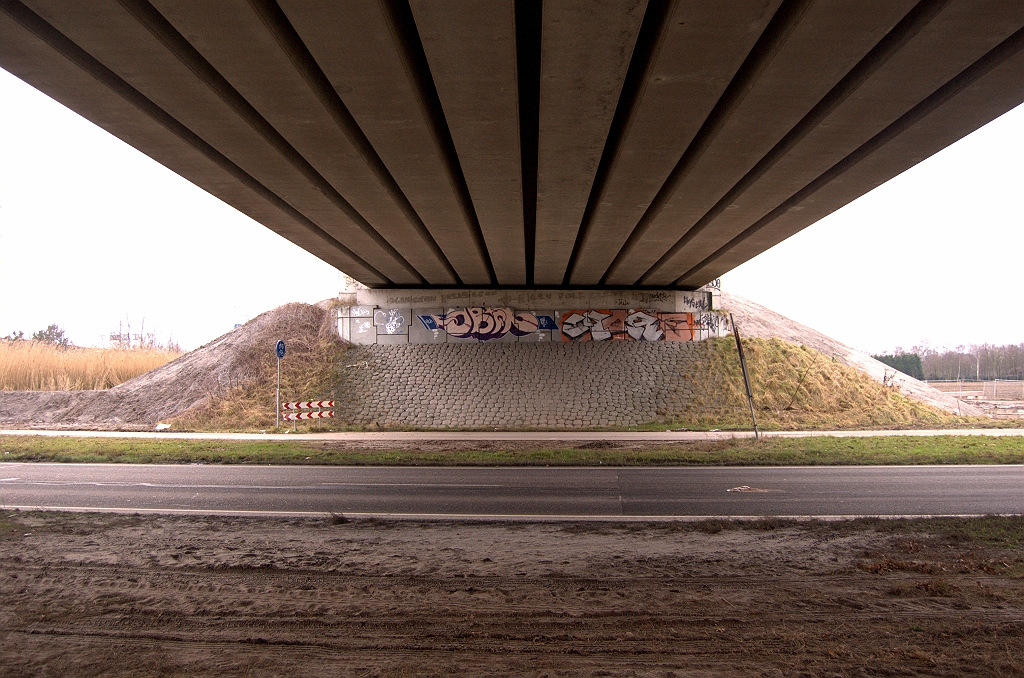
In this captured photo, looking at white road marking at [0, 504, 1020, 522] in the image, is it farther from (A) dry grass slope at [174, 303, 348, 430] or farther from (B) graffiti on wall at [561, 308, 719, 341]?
(B) graffiti on wall at [561, 308, 719, 341]

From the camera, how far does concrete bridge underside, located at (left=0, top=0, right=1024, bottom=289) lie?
877 centimetres

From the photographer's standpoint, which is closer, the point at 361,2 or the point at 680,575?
the point at 680,575

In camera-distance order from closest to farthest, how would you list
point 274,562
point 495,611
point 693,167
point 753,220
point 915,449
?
1. point 495,611
2. point 274,562
3. point 693,167
4. point 915,449
5. point 753,220

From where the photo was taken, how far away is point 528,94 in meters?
12.8

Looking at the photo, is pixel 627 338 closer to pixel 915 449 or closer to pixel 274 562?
pixel 915 449

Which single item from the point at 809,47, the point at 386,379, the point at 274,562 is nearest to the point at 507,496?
the point at 274,562

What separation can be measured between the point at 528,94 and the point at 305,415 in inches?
615

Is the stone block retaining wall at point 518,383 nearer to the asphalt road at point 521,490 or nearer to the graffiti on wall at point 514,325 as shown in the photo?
the graffiti on wall at point 514,325

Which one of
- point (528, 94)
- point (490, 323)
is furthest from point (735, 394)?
point (528, 94)

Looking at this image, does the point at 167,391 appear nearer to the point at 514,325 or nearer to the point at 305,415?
the point at 305,415

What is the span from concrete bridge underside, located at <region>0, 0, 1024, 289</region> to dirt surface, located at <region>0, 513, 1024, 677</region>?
6762mm

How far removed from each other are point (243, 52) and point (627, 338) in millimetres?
23544

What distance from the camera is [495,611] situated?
16.9 ft

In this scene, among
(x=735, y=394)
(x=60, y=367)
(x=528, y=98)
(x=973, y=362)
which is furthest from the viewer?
(x=973, y=362)
